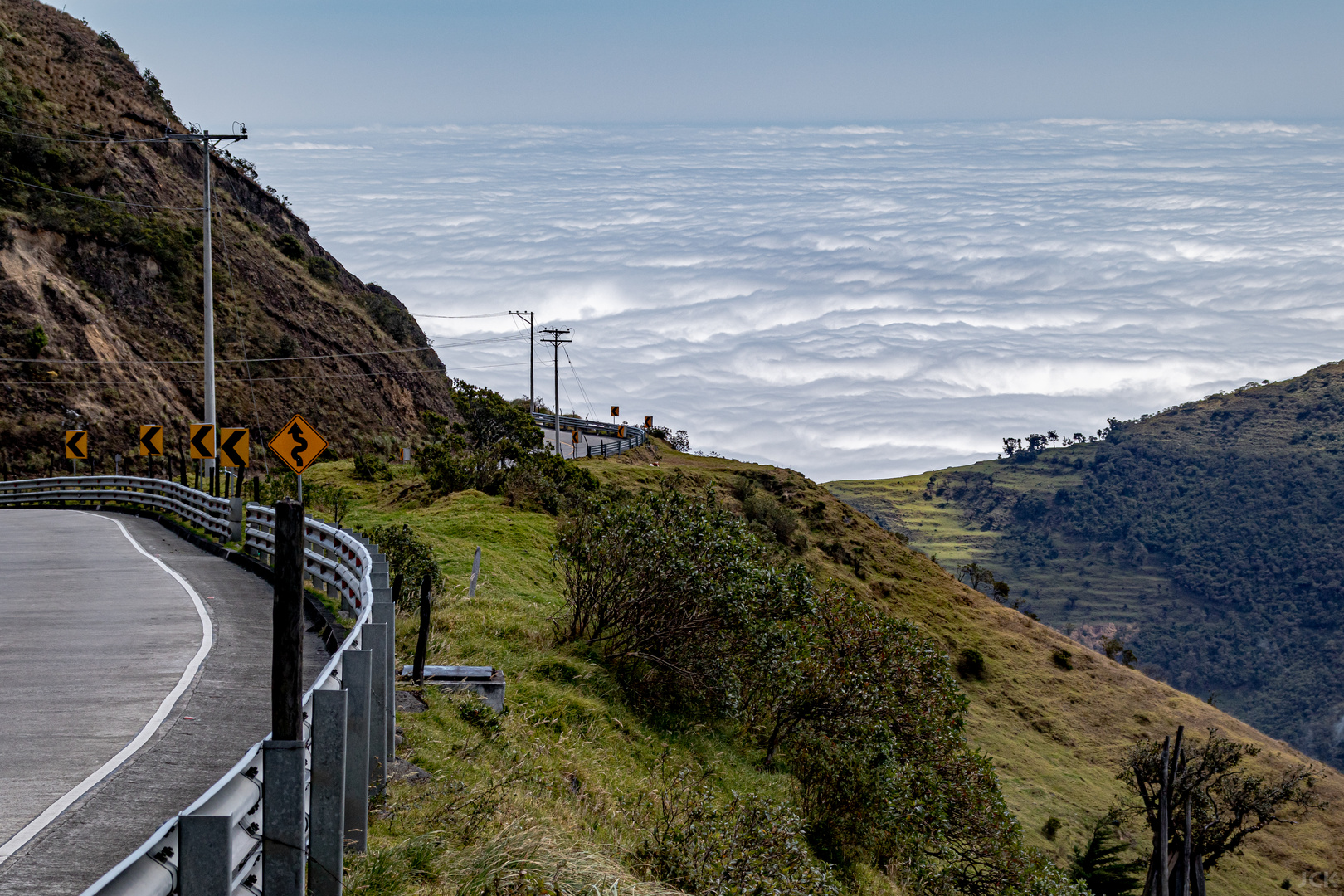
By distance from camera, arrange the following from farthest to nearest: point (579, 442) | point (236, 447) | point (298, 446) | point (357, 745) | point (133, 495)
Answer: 1. point (579, 442)
2. point (133, 495)
3. point (236, 447)
4. point (298, 446)
5. point (357, 745)

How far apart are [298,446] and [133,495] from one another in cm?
1484

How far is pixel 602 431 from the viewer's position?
79.1 meters

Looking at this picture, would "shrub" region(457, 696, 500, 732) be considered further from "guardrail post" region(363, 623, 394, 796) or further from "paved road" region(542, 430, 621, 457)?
"paved road" region(542, 430, 621, 457)

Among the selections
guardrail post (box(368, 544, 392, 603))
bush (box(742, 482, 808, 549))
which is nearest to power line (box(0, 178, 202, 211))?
bush (box(742, 482, 808, 549))

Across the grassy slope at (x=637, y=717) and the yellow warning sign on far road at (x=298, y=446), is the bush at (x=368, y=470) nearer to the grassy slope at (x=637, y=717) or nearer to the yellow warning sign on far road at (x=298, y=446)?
the grassy slope at (x=637, y=717)

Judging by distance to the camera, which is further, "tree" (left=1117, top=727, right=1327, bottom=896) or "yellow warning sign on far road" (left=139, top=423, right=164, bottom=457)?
"tree" (left=1117, top=727, right=1327, bottom=896)

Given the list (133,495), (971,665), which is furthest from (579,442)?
(133,495)

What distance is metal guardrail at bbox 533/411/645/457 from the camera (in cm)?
6981

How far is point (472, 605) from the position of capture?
18.7m

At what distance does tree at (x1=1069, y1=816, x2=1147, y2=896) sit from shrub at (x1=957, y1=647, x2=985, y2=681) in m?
15.0

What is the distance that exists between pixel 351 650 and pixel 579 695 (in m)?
9.72

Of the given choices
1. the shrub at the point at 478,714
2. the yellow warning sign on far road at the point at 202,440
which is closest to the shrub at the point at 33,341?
the yellow warning sign on far road at the point at 202,440

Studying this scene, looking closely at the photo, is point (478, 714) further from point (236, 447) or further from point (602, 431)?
point (602, 431)

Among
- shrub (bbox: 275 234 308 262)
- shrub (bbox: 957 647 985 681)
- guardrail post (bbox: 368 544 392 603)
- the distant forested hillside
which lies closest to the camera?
guardrail post (bbox: 368 544 392 603)
